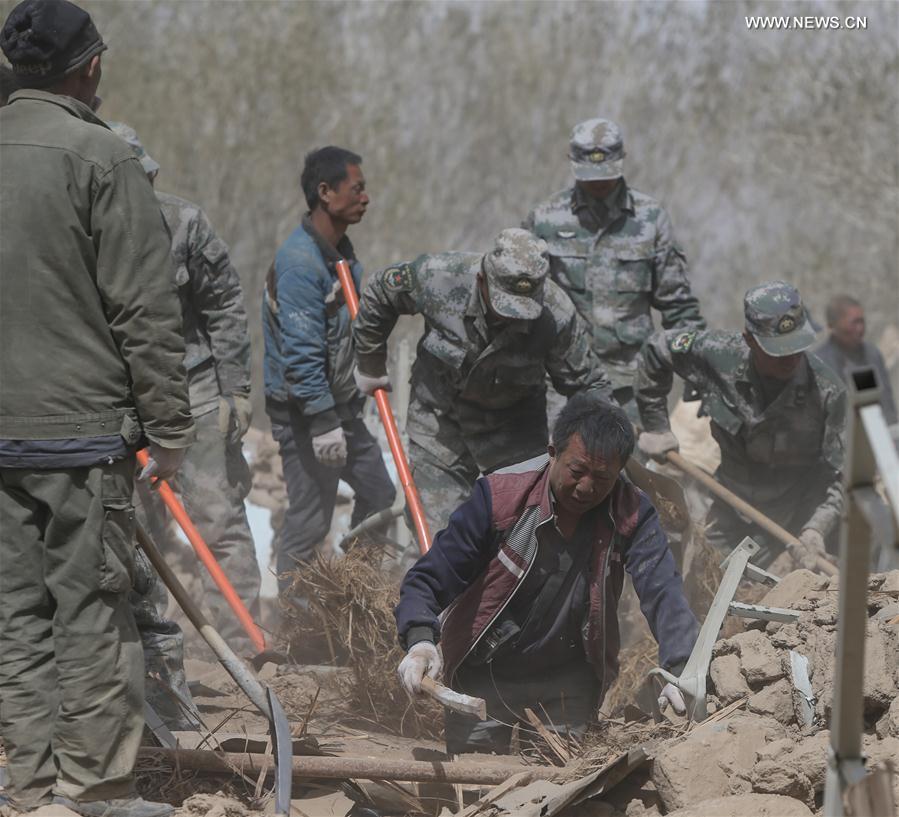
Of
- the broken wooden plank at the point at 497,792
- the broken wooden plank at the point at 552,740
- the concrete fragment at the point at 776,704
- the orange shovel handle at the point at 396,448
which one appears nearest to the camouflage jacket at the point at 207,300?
the orange shovel handle at the point at 396,448

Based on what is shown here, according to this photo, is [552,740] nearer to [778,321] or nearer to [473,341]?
[473,341]

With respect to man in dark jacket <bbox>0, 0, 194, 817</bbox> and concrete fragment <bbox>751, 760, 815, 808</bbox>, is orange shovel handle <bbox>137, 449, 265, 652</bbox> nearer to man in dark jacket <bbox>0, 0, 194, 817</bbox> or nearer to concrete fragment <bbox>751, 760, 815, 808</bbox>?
man in dark jacket <bbox>0, 0, 194, 817</bbox>

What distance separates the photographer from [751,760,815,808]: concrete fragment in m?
3.80

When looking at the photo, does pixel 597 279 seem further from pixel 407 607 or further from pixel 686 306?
pixel 407 607

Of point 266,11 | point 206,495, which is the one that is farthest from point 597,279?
point 266,11

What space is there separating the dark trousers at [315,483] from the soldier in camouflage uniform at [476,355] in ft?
2.71

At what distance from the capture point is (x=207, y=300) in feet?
22.1

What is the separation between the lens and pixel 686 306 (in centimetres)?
770

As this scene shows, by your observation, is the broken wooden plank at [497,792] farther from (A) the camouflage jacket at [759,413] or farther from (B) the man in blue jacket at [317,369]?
(A) the camouflage jacket at [759,413]

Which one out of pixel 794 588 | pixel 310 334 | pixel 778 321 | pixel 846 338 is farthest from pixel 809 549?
pixel 846 338

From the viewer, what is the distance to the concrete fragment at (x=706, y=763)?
12.9ft

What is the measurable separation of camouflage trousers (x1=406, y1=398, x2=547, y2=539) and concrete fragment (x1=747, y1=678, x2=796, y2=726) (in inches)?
84.9

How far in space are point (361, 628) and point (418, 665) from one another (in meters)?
1.90

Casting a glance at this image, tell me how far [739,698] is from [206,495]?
127 inches
